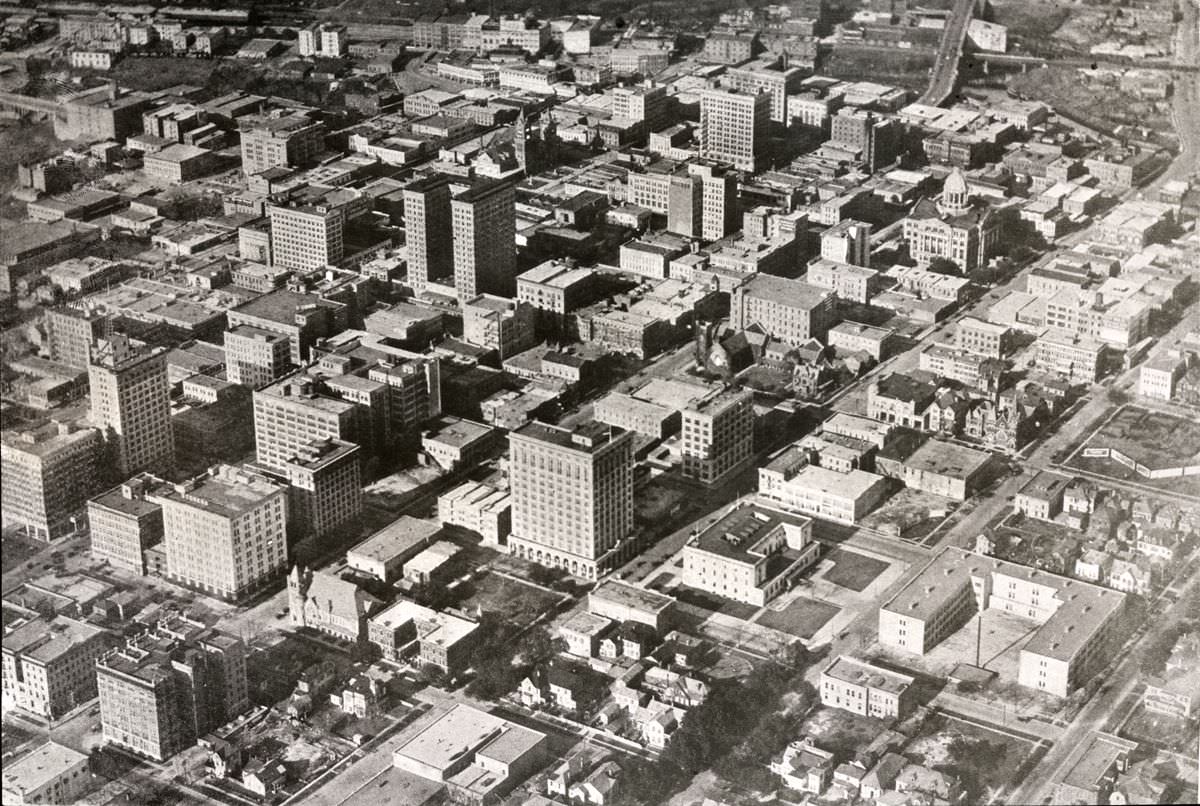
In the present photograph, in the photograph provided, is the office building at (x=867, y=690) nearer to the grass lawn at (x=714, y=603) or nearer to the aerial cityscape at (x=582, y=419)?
the aerial cityscape at (x=582, y=419)

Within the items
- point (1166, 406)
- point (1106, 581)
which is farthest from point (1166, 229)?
point (1106, 581)

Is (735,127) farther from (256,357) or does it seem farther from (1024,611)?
(1024,611)

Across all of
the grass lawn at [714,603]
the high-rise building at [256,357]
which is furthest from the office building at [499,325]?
the grass lawn at [714,603]

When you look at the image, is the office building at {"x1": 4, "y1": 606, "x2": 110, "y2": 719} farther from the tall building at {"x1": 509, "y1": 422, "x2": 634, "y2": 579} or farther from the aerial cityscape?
the tall building at {"x1": 509, "y1": 422, "x2": 634, "y2": 579}

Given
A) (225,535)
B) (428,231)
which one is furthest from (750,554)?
(428,231)

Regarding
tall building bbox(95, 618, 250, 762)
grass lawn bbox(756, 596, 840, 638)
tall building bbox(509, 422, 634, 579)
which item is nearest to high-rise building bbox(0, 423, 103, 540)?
tall building bbox(95, 618, 250, 762)

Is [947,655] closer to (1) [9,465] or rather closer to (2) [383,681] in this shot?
(2) [383,681]

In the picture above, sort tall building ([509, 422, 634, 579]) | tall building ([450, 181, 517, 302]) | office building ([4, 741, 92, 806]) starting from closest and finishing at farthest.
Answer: office building ([4, 741, 92, 806]), tall building ([509, 422, 634, 579]), tall building ([450, 181, 517, 302])
